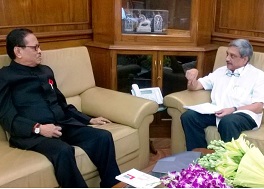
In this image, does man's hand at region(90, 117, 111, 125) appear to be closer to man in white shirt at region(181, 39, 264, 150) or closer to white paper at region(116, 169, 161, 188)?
man in white shirt at region(181, 39, 264, 150)

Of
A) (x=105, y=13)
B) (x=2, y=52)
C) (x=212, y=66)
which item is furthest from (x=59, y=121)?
(x=212, y=66)

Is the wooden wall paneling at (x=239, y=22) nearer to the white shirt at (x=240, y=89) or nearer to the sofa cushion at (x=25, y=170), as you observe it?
the white shirt at (x=240, y=89)

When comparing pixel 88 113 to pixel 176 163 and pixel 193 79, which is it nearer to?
pixel 193 79

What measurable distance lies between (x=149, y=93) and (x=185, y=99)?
370 millimetres

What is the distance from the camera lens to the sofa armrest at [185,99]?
2748 millimetres

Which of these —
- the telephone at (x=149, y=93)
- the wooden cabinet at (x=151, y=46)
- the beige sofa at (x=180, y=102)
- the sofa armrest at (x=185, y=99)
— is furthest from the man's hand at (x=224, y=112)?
the wooden cabinet at (x=151, y=46)

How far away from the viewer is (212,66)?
3.36 m

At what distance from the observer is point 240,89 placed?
8.77 feet

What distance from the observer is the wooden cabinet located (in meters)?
3.20

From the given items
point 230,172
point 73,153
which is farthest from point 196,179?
point 73,153

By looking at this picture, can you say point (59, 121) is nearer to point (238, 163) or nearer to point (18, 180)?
point (18, 180)

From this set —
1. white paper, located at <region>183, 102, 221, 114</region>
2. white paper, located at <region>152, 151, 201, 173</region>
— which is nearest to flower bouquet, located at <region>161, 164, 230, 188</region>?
white paper, located at <region>152, 151, 201, 173</region>

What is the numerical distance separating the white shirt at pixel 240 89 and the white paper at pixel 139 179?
104 centimetres

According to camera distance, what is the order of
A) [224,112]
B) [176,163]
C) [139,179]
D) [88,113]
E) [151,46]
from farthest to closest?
[151,46] < [88,113] < [224,112] < [176,163] < [139,179]
